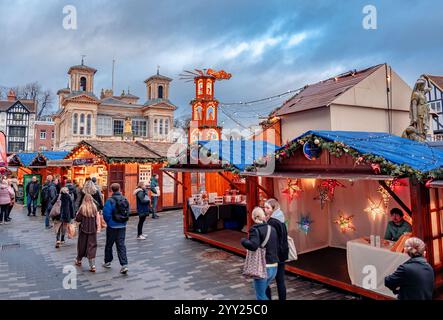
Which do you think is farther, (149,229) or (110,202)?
(149,229)

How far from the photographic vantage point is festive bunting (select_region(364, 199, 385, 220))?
23.3ft

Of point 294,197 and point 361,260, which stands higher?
point 294,197

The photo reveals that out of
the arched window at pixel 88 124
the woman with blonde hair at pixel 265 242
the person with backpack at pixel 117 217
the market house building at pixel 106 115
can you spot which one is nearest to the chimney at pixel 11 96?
the market house building at pixel 106 115

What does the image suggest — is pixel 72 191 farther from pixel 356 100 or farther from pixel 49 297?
pixel 356 100

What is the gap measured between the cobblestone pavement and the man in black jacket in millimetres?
2158

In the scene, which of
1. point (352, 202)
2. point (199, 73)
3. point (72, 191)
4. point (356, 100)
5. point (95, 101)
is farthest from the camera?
point (95, 101)

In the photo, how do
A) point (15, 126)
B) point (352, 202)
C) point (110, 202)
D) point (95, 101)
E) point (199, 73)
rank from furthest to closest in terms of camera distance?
point (15, 126) < point (95, 101) < point (199, 73) < point (352, 202) < point (110, 202)

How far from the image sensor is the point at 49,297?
199 inches

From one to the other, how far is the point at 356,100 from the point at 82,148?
12721mm

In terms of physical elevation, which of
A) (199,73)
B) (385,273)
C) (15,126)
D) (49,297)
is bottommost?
(49,297)

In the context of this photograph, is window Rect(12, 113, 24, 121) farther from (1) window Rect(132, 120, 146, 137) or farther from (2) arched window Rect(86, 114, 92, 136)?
(1) window Rect(132, 120, 146, 137)

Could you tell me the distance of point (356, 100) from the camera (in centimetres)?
1060

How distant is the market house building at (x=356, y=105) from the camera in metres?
10.6

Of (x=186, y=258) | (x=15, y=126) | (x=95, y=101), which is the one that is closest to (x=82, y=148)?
(x=186, y=258)
